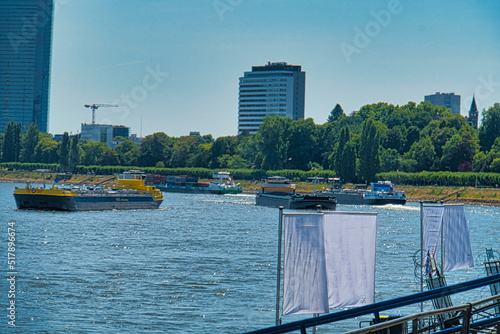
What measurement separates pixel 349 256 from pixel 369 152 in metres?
149

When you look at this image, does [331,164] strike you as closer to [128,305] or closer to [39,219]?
[39,219]

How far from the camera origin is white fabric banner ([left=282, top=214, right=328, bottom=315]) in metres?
17.6

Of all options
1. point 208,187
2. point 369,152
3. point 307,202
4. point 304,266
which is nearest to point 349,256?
point 304,266

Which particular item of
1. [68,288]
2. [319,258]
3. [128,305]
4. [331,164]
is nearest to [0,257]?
[68,288]

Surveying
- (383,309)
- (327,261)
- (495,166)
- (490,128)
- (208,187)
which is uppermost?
(490,128)

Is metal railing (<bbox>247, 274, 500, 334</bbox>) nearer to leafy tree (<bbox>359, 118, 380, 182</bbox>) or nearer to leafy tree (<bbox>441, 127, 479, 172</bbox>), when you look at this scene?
leafy tree (<bbox>359, 118, 380, 182</bbox>)

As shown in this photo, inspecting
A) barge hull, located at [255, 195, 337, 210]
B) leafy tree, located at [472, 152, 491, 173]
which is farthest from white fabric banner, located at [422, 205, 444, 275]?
leafy tree, located at [472, 152, 491, 173]

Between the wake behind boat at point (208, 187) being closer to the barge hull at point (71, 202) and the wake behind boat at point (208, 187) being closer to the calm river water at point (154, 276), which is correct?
the barge hull at point (71, 202)

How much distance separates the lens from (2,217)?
237 ft

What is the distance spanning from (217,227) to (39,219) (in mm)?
17131

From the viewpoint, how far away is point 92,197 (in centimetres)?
8850

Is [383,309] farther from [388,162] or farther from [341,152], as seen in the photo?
[388,162]

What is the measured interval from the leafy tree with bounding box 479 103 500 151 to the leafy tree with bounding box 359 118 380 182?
36.2 m

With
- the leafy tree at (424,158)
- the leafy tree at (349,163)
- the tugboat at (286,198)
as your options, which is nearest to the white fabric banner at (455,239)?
the tugboat at (286,198)
